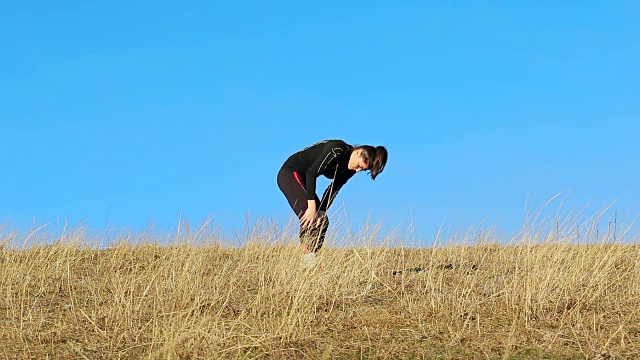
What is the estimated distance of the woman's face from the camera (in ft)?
24.8

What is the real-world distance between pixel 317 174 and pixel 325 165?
0.15 m

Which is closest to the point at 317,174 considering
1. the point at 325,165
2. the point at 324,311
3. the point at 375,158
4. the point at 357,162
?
the point at 325,165

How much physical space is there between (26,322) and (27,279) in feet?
6.43

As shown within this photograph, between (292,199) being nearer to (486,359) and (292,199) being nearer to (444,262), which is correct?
(444,262)

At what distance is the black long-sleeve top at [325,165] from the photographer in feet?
24.6

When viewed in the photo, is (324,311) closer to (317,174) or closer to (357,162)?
(317,174)

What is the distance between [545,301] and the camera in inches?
224

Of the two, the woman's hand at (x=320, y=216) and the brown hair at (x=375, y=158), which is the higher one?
the brown hair at (x=375, y=158)

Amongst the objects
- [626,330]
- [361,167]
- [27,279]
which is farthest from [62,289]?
[626,330]

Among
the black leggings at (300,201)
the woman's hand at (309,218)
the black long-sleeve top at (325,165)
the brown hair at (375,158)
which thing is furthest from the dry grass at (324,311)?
the brown hair at (375,158)

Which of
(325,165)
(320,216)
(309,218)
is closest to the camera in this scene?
(309,218)

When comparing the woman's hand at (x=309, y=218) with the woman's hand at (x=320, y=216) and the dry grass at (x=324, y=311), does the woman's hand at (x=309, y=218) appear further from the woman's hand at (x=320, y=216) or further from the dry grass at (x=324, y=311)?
the dry grass at (x=324, y=311)

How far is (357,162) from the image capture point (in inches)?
300

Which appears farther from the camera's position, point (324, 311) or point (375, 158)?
point (375, 158)
